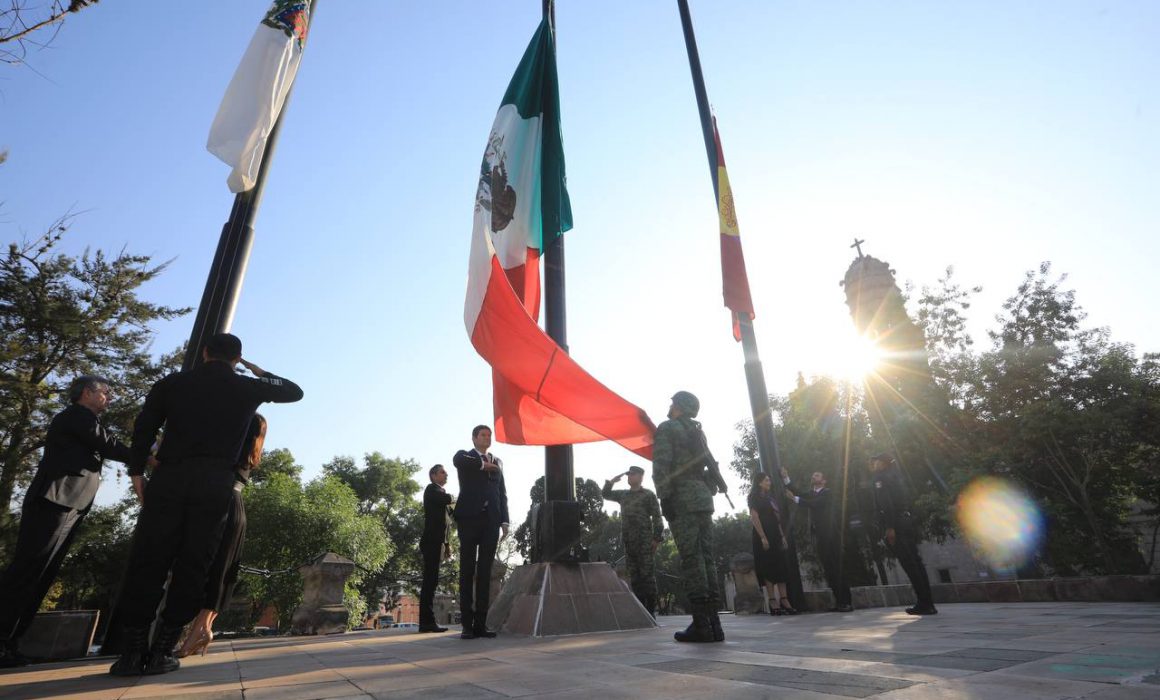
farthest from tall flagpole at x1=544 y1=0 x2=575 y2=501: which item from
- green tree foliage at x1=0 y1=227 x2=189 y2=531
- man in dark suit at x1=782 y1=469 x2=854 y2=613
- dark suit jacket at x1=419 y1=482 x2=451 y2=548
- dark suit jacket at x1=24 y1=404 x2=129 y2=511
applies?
green tree foliage at x1=0 y1=227 x2=189 y2=531

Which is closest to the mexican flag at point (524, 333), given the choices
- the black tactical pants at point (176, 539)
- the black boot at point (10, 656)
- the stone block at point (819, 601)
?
the stone block at point (819, 601)

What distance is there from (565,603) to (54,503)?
414cm

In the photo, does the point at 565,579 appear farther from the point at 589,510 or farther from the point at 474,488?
the point at 589,510

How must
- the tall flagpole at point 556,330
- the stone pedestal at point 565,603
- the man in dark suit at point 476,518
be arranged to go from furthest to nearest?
1. the tall flagpole at point 556,330
2. the man in dark suit at point 476,518
3. the stone pedestal at point 565,603

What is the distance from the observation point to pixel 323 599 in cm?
861

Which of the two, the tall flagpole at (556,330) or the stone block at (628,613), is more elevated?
the tall flagpole at (556,330)

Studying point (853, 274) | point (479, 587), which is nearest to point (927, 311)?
point (853, 274)

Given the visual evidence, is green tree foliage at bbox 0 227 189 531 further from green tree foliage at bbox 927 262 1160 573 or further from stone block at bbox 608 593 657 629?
green tree foliage at bbox 927 262 1160 573

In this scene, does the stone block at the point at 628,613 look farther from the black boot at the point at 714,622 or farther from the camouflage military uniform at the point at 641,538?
the camouflage military uniform at the point at 641,538

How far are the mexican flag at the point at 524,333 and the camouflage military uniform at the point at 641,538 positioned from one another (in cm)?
107

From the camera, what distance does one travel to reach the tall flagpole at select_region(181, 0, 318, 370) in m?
4.96

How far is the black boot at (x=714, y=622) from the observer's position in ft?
14.3

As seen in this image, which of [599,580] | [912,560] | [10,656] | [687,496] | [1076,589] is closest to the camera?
[10,656]

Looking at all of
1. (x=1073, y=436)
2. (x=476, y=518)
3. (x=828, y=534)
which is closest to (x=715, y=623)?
(x=476, y=518)
